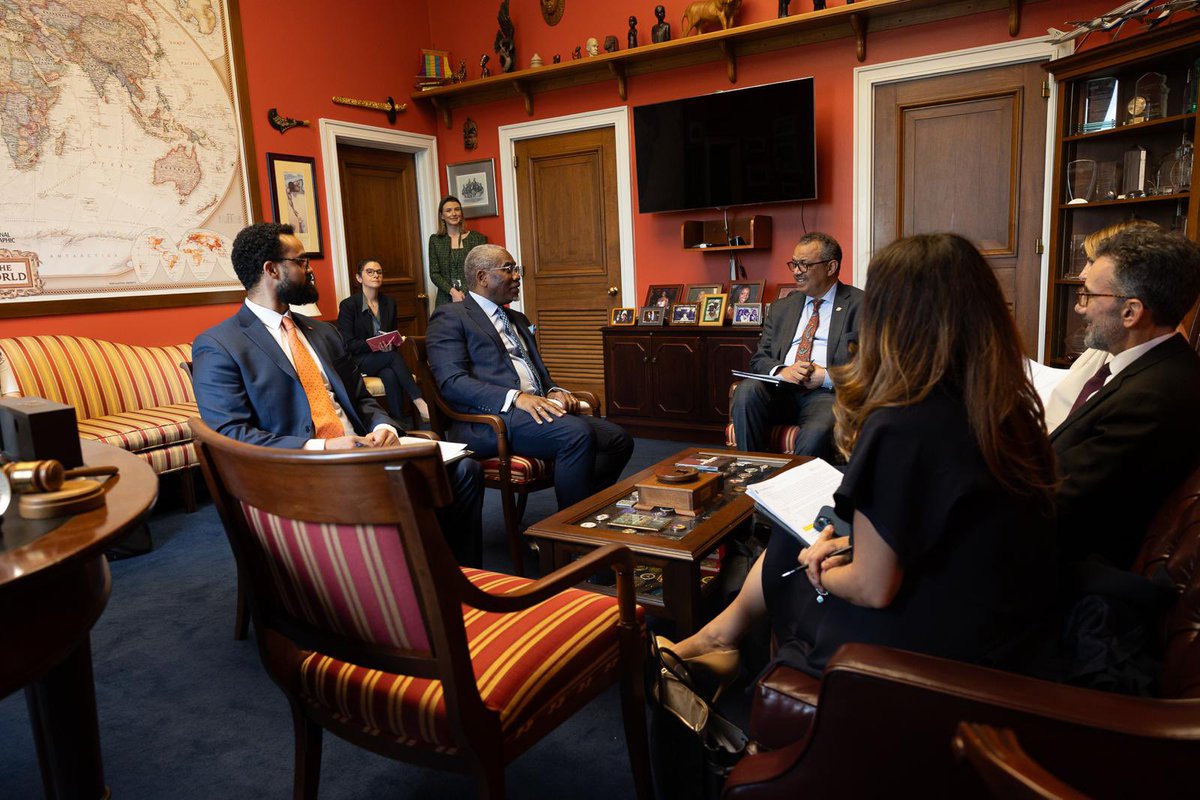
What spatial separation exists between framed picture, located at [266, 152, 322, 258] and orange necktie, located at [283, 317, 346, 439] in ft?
9.74

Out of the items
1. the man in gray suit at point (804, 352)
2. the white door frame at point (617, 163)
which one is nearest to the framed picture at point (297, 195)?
the white door frame at point (617, 163)

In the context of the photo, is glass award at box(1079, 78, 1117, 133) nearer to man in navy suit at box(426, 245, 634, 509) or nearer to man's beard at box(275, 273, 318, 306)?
man in navy suit at box(426, 245, 634, 509)

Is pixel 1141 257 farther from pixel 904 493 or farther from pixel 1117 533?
pixel 904 493

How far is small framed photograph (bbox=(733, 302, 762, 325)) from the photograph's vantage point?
4898mm

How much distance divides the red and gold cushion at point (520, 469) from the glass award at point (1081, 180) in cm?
308

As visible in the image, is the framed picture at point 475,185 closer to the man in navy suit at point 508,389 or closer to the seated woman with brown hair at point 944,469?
the man in navy suit at point 508,389

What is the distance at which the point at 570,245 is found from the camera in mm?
5953

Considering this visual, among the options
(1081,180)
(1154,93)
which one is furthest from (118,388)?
(1154,93)

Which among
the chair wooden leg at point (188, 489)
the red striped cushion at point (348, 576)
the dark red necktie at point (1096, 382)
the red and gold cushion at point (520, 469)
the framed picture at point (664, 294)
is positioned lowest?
the chair wooden leg at point (188, 489)

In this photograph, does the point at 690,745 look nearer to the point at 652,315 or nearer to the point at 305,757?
the point at 305,757

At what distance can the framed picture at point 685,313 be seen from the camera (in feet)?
16.7

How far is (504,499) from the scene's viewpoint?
114 inches

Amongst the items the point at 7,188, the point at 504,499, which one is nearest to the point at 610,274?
the point at 504,499

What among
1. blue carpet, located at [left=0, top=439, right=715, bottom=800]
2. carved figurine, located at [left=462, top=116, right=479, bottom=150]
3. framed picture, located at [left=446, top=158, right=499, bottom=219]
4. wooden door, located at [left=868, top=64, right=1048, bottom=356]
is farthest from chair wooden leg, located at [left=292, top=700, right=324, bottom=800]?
carved figurine, located at [left=462, top=116, right=479, bottom=150]
